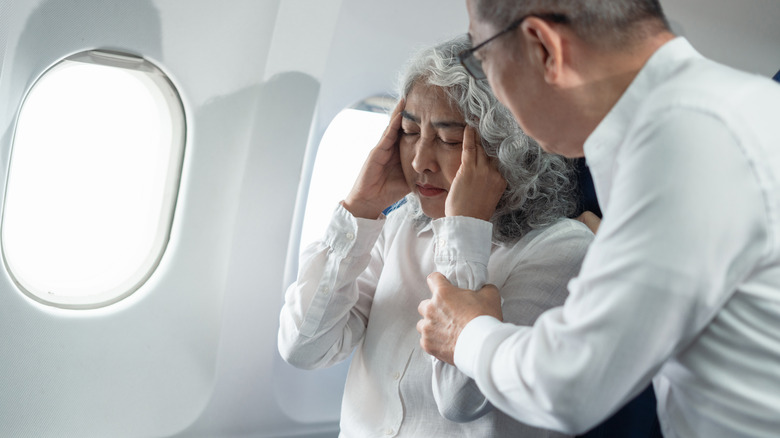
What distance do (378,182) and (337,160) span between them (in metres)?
0.73

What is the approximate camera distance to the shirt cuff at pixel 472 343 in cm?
126

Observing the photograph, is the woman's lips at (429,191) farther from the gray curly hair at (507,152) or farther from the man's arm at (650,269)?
the man's arm at (650,269)

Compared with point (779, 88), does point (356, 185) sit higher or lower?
lower

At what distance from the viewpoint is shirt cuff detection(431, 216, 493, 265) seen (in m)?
1.88

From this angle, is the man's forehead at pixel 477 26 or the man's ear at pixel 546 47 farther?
the man's forehead at pixel 477 26

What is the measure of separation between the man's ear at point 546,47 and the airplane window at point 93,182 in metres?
1.68

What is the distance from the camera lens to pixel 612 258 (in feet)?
3.21

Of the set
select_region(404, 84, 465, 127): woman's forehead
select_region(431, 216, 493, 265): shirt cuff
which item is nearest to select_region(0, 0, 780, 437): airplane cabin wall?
select_region(404, 84, 465, 127): woman's forehead

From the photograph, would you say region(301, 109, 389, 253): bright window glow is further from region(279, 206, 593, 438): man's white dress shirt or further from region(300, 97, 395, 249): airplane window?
region(279, 206, 593, 438): man's white dress shirt

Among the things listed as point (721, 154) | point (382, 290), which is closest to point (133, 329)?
point (382, 290)

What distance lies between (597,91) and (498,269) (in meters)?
1.01

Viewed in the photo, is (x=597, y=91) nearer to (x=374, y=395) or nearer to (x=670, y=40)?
(x=670, y=40)

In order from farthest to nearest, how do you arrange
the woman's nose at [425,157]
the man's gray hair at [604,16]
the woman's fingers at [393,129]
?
1. the woman's fingers at [393,129]
2. the woman's nose at [425,157]
3. the man's gray hair at [604,16]

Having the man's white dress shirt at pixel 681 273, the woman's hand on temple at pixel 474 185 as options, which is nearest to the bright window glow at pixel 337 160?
the woman's hand on temple at pixel 474 185
